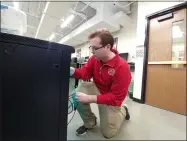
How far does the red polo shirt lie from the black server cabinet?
41 cm

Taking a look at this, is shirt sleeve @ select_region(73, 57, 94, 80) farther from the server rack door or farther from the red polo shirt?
the server rack door

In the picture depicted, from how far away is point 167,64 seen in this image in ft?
7.69

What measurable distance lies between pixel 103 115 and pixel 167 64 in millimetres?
1674

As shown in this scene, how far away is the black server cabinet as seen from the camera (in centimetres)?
52

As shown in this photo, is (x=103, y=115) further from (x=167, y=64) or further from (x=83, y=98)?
(x=167, y=64)

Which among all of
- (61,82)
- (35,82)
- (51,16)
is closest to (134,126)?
(61,82)

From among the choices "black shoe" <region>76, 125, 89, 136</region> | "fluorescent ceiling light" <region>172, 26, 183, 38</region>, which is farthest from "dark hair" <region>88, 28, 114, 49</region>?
"fluorescent ceiling light" <region>172, 26, 183, 38</region>

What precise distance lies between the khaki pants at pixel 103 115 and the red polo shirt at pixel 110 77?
3.0 inches

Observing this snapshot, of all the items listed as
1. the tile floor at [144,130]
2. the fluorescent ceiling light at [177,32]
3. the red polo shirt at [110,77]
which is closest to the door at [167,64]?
the fluorescent ceiling light at [177,32]

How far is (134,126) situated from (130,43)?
3425 mm

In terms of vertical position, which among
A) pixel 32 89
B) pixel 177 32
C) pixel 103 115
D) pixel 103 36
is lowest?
pixel 103 115

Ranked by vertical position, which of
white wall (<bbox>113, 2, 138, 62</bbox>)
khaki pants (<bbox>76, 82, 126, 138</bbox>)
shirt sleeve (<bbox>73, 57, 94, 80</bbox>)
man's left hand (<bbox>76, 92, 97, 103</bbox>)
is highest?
white wall (<bbox>113, 2, 138, 62</bbox>)

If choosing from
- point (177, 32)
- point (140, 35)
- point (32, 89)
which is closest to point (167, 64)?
point (177, 32)

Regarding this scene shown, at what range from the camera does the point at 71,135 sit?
122 cm
